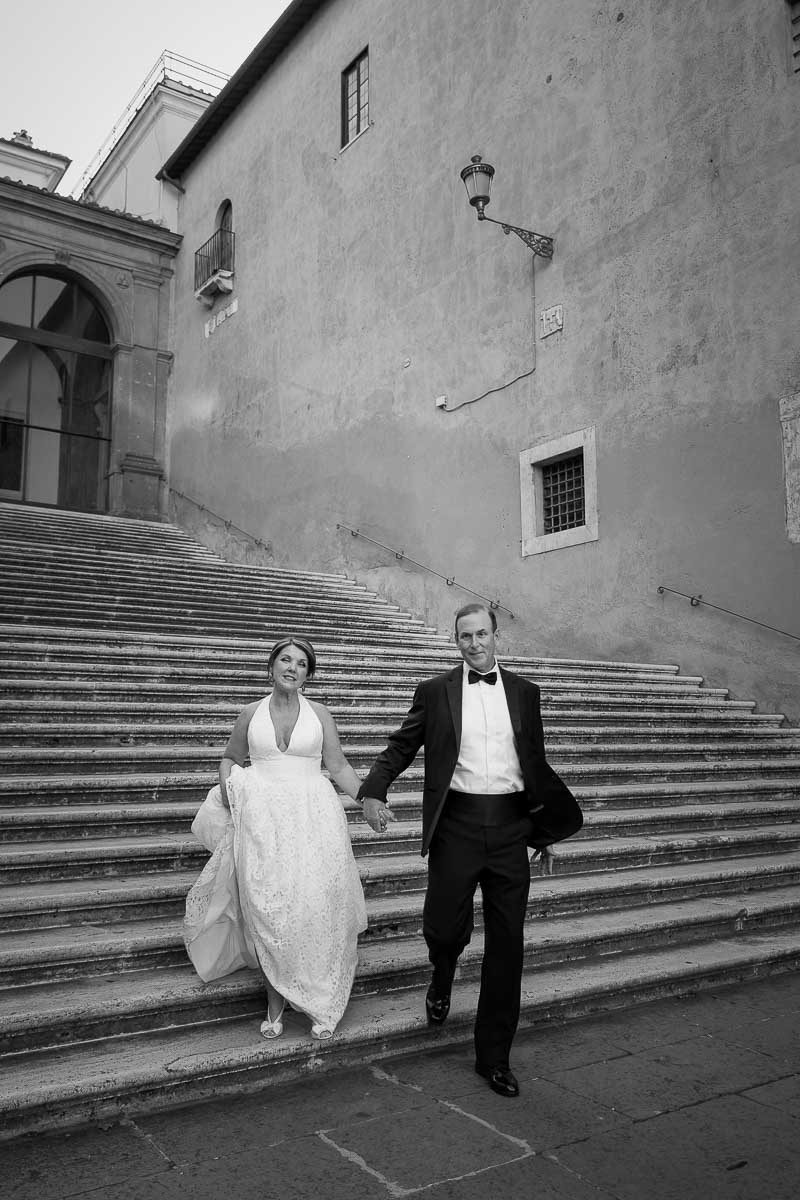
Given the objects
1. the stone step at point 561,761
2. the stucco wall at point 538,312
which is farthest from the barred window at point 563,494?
the stone step at point 561,761

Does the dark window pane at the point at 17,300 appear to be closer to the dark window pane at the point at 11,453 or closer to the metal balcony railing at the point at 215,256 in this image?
the dark window pane at the point at 11,453

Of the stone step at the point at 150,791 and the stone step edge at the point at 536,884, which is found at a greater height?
the stone step at the point at 150,791

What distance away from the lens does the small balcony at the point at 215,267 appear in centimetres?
1936

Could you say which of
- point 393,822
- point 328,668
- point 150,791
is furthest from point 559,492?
point 150,791

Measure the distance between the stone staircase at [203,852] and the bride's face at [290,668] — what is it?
1.19 meters

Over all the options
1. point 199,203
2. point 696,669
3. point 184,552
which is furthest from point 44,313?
point 696,669

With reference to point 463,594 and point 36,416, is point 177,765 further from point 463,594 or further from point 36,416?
point 36,416

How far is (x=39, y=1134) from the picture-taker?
312 centimetres

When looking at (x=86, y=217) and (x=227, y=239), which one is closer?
(x=227, y=239)

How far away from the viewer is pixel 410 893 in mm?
5141

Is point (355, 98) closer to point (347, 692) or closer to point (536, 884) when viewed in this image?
point (347, 692)

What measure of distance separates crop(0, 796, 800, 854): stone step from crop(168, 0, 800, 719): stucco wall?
96.0 inches

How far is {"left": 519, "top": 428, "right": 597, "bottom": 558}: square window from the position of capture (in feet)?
36.9

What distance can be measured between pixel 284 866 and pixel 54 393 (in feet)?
63.5
